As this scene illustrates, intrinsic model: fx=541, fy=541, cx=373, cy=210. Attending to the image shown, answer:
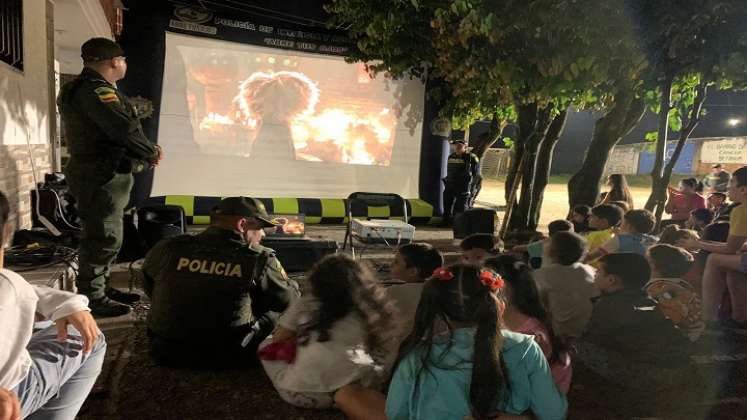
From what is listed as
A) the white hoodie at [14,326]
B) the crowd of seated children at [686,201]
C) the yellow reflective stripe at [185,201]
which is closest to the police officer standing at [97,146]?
the white hoodie at [14,326]

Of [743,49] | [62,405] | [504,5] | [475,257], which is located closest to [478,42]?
[504,5]

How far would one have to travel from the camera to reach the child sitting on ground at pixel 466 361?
81.6 inches

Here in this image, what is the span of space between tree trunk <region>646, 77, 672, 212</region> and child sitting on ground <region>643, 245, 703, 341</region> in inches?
112

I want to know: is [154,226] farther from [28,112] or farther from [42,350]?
[42,350]

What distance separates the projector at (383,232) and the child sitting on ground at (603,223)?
192 cm

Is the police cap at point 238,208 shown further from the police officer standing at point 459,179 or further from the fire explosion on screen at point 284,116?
the police officer standing at point 459,179

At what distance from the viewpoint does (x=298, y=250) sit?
6145 mm

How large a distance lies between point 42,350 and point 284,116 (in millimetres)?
9049

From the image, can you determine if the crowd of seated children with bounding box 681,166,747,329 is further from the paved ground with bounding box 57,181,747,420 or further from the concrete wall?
the concrete wall

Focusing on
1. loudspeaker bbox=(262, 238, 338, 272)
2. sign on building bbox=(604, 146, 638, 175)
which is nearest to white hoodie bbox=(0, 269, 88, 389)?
loudspeaker bbox=(262, 238, 338, 272)

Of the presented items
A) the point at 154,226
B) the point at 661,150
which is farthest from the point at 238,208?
the point at 661,150

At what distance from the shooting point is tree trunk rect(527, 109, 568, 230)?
361 inches

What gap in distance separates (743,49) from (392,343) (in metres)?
5.65

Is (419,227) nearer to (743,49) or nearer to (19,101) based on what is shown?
(743,49)
